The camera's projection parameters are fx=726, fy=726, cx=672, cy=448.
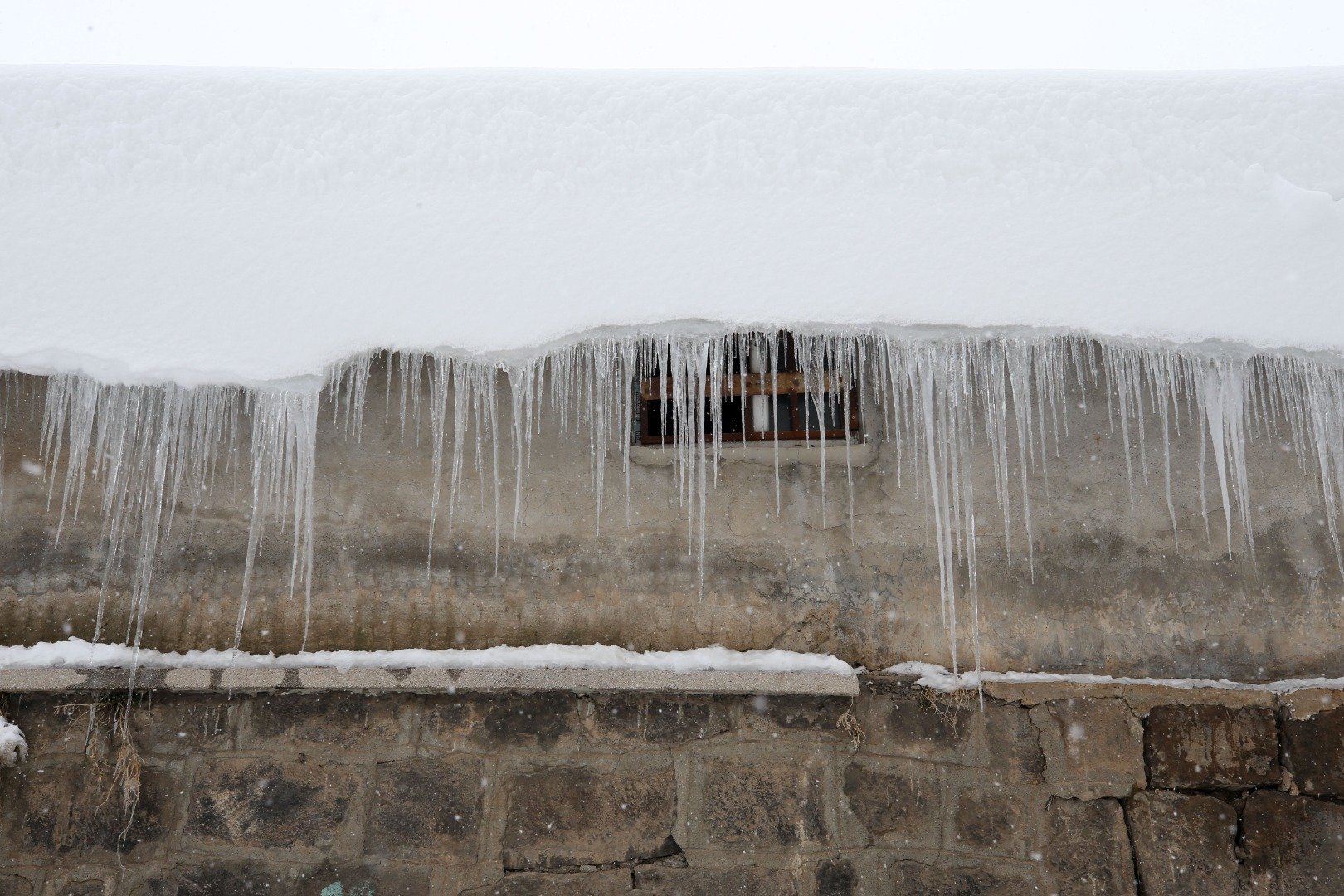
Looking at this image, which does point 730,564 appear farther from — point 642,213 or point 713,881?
point 642,213

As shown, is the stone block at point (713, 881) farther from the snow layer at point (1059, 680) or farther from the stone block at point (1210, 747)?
the stone block at point (1210, 747)

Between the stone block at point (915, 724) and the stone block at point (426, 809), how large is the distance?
150 centimetres

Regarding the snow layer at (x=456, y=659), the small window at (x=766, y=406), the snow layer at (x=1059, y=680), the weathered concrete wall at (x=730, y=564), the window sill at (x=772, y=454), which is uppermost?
the small window at (x=766, y=406)

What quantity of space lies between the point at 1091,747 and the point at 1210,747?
43 centimetres

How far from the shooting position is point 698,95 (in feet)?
8.42

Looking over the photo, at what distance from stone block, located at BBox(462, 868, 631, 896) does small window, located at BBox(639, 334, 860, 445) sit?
1644 millimetres

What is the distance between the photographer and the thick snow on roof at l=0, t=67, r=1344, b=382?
2.29m

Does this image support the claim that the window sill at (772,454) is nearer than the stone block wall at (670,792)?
No

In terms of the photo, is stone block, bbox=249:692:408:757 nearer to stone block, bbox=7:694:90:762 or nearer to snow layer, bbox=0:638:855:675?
snow layer, bbox=0:638:855:675

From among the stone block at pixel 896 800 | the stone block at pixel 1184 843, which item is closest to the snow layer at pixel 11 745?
the stone block at pixel 896 800

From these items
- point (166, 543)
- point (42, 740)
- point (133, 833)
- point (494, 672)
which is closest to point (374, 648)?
point (494, 672)

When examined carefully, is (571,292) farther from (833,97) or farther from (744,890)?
(744,890)

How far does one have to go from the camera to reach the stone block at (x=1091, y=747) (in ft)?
8.90

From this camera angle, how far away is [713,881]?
2.69m
